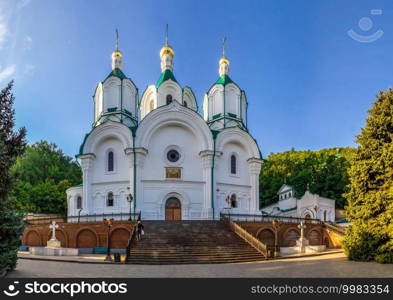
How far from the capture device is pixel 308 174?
177ft

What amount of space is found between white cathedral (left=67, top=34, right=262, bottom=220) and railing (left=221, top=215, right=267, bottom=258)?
17.8 feet

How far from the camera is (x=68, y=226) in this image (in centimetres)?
2639

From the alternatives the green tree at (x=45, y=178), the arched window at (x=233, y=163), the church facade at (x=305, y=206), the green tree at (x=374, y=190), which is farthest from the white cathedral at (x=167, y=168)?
the green tree at (x=374, y=190)

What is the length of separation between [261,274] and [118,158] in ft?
68.3

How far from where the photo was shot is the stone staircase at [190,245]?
64.6ft

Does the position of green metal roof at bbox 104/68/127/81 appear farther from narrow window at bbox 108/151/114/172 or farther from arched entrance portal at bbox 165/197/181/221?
arched entrance portal at bbox 165/197/181/221

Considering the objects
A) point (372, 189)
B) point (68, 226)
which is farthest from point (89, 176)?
point (372, 189)

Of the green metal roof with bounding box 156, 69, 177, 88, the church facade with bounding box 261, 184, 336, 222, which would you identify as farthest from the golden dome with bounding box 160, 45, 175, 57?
the church facade with bounding box 261, 184, 336, 222

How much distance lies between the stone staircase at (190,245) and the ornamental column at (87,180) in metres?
7.93

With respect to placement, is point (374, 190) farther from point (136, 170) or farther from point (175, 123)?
point (136, 170)

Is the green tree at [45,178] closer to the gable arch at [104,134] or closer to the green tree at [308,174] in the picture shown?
the gable arch at [104,134]

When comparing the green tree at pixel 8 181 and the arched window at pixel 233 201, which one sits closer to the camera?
the green tree at pixel 8 181

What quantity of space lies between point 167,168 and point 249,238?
11174 mm

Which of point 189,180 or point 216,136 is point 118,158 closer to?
point 189,180
